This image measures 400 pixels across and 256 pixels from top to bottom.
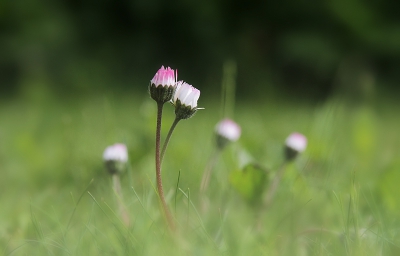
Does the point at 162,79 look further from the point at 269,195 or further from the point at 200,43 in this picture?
the point at 200,43

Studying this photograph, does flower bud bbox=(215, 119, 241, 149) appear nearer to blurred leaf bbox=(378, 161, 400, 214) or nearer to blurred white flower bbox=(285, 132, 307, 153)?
blurred white flower bbox=(285, 132, 307, 153)

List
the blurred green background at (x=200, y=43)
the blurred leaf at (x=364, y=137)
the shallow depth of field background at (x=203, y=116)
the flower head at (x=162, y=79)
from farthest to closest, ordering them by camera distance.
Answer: the blurred green background at (x=200, y=43)
the blurred leaf at (x=364, y=137)
the shallow depth of field background at (x=203, y=116)
the flower head at (x=162, y=79)

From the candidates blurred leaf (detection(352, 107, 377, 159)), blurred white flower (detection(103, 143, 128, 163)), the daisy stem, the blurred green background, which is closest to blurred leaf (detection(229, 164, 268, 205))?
the daisy stem

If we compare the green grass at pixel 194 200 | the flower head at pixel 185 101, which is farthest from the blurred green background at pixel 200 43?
the flower head at pixel 185 101

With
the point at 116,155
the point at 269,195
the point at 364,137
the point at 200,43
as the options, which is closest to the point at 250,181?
the point at 269,195

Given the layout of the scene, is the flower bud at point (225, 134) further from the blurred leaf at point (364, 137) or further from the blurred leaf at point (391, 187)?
the blurred leaf at point (364, 137)

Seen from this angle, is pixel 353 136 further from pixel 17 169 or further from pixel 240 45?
pixel 240 45
